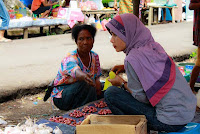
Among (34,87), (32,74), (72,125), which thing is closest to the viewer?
(72,125)

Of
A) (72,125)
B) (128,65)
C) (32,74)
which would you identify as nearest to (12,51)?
(32,74)

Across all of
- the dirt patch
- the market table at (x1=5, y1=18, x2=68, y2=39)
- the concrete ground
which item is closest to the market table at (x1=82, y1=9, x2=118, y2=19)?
the market table at (x1=5, y1=18, x2=68, y2=39)

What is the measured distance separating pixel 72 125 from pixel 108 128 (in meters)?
0.91

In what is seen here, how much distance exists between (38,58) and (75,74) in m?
3.68

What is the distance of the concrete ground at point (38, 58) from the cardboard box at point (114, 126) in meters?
2.30

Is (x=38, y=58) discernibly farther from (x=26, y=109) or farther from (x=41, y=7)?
(x=41, y=7)

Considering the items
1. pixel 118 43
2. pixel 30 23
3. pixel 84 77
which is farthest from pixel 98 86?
pixel 30 23

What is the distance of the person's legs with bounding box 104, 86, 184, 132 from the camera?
253 cm

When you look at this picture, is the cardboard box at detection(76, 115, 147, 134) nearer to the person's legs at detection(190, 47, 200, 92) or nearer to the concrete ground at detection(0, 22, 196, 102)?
the person's legs at detection(190, 47, 200, 92)

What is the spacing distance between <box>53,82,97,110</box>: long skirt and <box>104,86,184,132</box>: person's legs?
87 cm

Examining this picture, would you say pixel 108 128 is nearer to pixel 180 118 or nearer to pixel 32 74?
pixel 180 118

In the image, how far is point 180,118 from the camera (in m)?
2.43

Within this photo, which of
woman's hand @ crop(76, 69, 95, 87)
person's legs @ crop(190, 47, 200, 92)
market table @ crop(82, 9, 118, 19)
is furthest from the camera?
market table @ crop(82, 9, 118, 19)

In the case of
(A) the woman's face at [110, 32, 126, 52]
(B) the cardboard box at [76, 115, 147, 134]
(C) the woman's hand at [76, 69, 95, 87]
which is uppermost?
(A) the woman's face at [110, 32, 126, 52]
